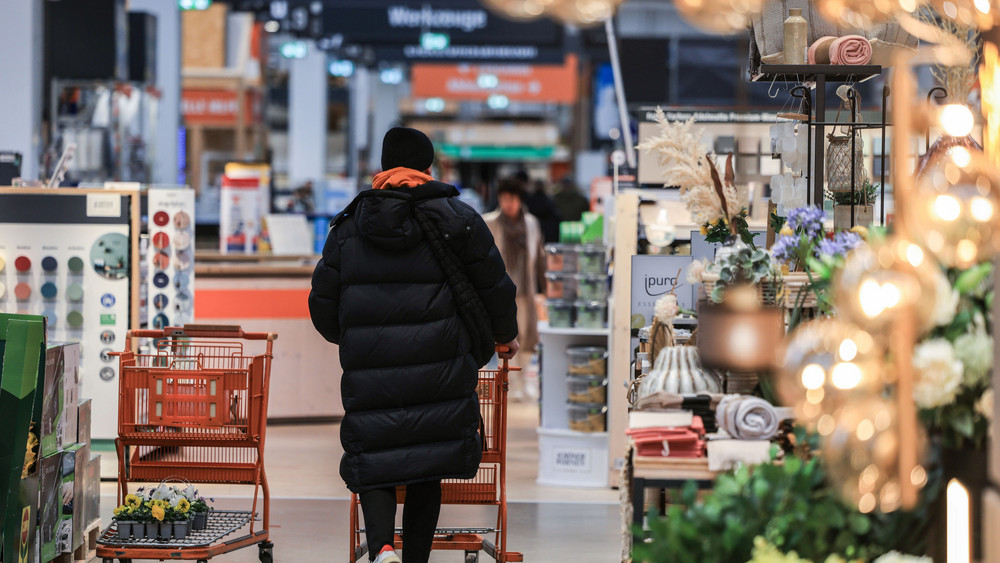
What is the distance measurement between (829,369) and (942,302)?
27cm

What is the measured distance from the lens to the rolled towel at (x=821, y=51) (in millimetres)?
4246

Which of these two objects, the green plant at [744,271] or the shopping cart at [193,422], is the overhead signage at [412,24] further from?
the green plant at [744,271]

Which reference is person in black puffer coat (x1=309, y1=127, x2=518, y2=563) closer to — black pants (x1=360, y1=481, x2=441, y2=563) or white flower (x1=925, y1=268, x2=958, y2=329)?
black pants (x1=360, y1=481, x2=441, y2=563)

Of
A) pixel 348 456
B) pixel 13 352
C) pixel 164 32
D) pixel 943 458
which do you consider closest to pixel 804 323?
pixel 943 458

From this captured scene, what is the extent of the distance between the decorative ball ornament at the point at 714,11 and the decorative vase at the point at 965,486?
122cm

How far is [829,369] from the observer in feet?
8.49

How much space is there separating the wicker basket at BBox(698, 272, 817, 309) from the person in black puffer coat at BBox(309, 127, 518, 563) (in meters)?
1.12

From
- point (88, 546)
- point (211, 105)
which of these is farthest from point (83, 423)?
point (211, 105)

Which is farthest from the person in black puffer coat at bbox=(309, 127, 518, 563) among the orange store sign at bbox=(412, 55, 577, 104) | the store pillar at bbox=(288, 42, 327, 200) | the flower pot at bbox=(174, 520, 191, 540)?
the store pillar at bbox=(288, 42, 327, 200)

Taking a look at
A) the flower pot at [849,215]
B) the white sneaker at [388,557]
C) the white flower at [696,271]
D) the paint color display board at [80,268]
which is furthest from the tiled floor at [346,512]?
the white flower at [696,271]

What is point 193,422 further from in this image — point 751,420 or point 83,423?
point 751,420

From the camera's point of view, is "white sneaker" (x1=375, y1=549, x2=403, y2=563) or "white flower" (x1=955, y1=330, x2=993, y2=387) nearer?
"white flower" (x1=955, y1=330, x2=993, y2=387)

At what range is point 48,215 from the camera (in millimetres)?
7117

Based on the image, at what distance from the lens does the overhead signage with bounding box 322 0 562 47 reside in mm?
13250
